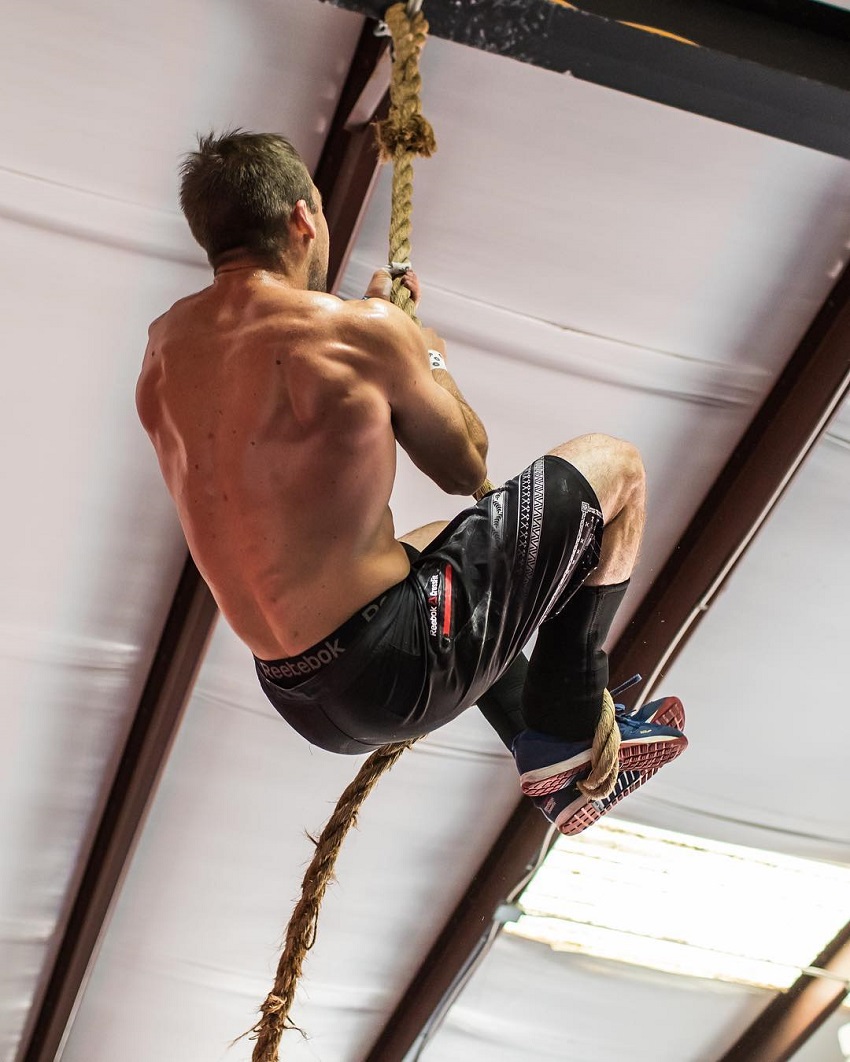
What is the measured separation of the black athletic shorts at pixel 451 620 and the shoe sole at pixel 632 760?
0.82 feet

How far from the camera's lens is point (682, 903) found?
3959mm

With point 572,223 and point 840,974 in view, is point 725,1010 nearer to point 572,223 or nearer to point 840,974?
point 840,974

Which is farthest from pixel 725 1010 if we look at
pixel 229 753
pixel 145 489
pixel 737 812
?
pixel 145 489

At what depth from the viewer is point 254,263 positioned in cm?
170

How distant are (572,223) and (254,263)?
105 cm

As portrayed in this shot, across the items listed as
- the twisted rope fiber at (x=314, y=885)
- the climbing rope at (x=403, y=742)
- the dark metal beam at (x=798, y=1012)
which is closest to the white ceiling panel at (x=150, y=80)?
the climbing rope at (x=403, y=742)

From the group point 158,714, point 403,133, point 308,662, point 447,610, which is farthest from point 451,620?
point 158,714

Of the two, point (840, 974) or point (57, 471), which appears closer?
point (57, 471)

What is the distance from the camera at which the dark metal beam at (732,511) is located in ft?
8.80

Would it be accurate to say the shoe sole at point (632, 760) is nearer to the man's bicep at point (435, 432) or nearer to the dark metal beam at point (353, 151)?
the man's bicep at point (435, 432)

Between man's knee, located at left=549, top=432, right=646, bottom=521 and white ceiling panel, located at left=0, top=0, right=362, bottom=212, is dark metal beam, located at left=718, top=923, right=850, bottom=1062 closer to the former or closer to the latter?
man's knee, located at left=549, top=432, right=646, bottom=521

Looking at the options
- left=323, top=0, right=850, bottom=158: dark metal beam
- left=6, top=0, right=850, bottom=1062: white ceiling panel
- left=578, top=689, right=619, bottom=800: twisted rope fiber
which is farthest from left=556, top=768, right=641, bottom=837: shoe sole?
left=323, top=0, right=850, bottom=158: dark metal beam

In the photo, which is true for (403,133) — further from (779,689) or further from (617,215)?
(779,689)

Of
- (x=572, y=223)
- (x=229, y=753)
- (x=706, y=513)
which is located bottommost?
(x=229, y=753)
